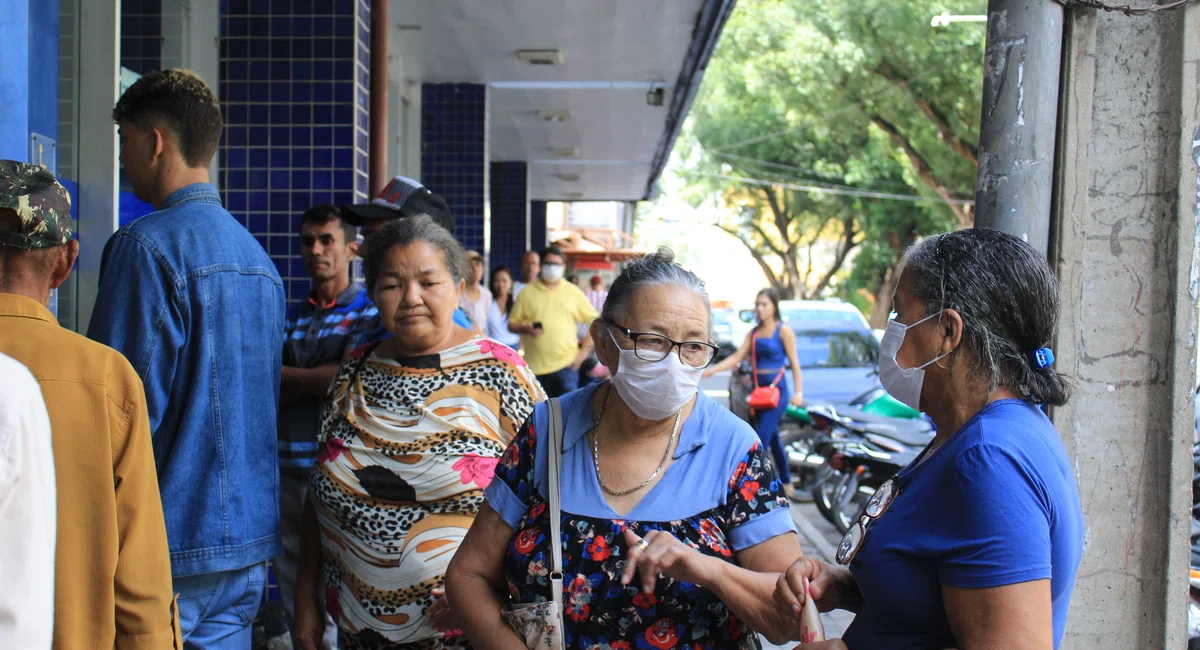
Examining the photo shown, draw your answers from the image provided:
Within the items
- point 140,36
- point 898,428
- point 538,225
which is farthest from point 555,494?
point 538,225

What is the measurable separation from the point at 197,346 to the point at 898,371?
70.0 inches

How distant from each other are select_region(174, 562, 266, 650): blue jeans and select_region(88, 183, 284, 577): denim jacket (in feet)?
0.20

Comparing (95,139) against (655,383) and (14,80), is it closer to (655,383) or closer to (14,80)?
(14,80)

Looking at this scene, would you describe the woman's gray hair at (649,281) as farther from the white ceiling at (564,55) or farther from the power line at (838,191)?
the power line at (838,191)

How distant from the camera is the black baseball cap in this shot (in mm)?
3930

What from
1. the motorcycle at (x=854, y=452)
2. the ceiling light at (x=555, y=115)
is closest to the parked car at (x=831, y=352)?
the motorcycle at (x=854, y=452)

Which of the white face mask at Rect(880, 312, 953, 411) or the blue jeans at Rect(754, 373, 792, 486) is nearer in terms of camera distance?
the white face mask at Rect(880, 312, 953, 411)

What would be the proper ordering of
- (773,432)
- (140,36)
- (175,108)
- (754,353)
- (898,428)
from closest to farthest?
(175,108)
(140,36)
(898,428)
(773,432)
(754,353)

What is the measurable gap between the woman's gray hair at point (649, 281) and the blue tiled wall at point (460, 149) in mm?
7763

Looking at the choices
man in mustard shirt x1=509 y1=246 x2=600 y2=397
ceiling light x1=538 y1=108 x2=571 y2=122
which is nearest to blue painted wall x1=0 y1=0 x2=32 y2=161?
man in mustard shirt x1=509 y1=246 x2=600 y2=397

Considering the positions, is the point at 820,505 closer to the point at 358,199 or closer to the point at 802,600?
the point at 358,199

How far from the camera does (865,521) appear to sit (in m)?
1.88

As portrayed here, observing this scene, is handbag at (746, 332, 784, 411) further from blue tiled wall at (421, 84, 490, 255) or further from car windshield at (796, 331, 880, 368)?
blue tiled wall at (421, 84, 490, 255)

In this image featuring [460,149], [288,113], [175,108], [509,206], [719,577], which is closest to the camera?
[719,577]
